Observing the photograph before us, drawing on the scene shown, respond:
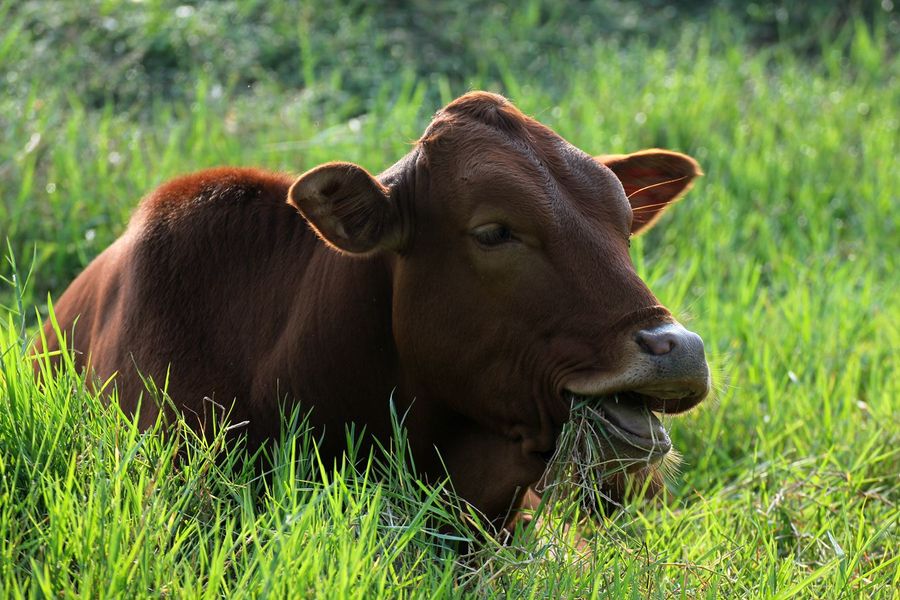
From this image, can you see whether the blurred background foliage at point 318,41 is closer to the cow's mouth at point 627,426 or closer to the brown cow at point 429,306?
the brown cow at point 429,306

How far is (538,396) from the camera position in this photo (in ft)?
11.8

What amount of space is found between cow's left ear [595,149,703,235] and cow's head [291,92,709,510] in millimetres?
623

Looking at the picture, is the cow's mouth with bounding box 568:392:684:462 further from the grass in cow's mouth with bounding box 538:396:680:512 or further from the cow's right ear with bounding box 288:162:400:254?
the cow's right ear with bounding box 288:162:400:254

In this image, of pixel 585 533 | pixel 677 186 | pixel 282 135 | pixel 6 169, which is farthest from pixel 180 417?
pixel 282 135

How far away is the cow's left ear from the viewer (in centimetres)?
435

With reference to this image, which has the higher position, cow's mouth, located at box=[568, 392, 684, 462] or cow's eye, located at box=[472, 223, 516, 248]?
cow's eye, located at box=[472, 223, 516, 248]

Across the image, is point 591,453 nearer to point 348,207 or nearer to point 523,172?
point 523,172

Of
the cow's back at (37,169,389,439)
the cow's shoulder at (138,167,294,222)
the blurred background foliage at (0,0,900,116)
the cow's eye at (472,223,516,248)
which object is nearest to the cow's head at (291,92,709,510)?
the cow's eye at (472,223,516,248)

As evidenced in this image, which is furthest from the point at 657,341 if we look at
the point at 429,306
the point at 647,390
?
the point at 429,306

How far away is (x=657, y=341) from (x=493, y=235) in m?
0.58

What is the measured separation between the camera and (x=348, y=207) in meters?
3.61

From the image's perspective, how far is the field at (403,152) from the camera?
323 centimetres

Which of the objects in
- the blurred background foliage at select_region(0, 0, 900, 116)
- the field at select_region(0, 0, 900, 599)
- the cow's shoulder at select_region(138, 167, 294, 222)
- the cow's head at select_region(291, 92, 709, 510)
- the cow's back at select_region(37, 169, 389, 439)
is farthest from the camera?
the blurred background foliage at select_region(0, 0, 900, 116)

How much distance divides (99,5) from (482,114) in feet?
17.9
